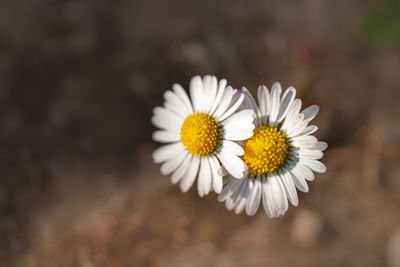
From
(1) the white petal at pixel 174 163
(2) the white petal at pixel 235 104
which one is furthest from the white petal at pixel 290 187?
(1) the white petal at pixel 174 163

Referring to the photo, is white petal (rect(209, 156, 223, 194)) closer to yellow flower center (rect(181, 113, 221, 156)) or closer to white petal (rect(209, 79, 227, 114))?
yellow flower center (rect(181, 113, 221, 156))

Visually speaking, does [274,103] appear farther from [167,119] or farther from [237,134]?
[167,119]

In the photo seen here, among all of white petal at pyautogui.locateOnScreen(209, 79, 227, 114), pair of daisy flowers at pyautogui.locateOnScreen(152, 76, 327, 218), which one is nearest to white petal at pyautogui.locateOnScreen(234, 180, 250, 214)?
pair of daisy flowers at pyautogui.locateOnScreen(152, 76, 327, 218)

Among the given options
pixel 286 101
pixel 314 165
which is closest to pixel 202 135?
pixel 286 101

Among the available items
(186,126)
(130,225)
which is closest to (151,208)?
(130,225)

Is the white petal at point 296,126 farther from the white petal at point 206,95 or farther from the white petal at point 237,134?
the white petal at point 206,95

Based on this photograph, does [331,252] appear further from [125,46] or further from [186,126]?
[125,46]
